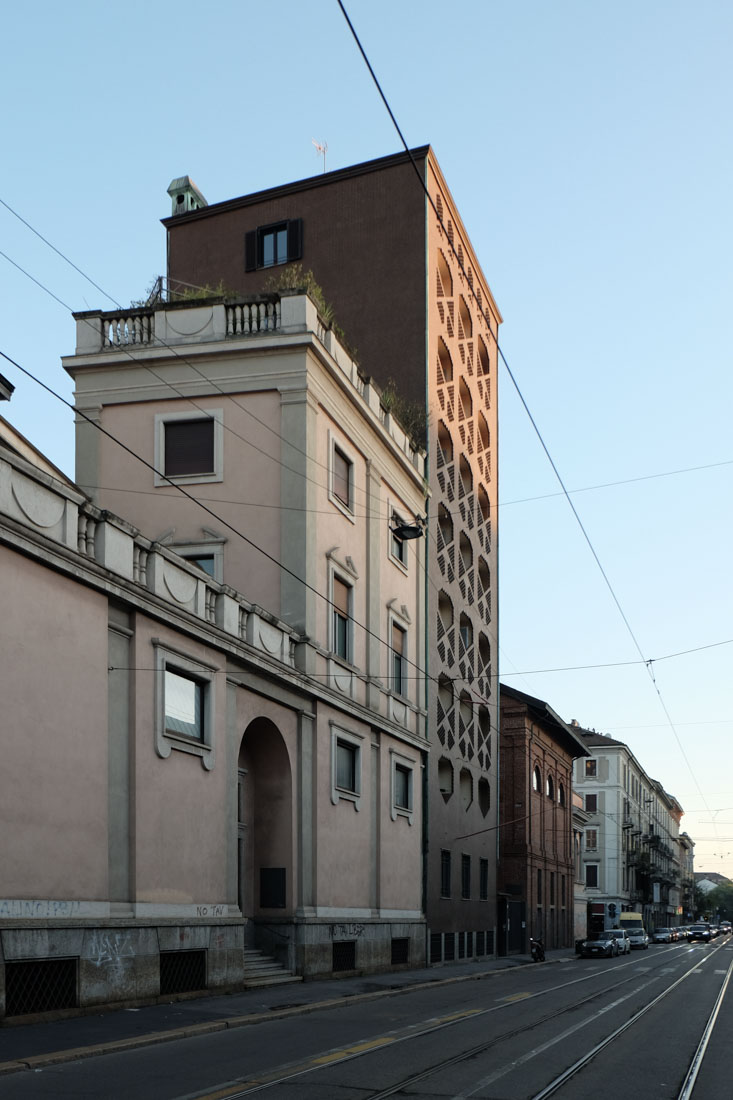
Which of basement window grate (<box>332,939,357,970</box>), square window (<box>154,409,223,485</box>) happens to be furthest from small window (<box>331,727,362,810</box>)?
square window (<box>154,409,223,485</box>)

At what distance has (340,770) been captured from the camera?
28.7m

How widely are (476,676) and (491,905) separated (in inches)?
334

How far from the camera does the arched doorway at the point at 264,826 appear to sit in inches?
984

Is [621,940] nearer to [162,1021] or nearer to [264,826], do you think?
[264,826]

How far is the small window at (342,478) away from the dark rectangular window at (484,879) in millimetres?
18890

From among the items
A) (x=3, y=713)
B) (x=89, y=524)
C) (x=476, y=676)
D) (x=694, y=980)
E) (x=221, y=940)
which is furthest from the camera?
(x=476, y=676)

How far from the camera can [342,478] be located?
98.0ft

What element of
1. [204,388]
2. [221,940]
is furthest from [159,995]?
[204,388]

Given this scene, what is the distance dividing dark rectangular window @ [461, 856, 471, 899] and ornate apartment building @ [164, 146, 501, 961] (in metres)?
0.04

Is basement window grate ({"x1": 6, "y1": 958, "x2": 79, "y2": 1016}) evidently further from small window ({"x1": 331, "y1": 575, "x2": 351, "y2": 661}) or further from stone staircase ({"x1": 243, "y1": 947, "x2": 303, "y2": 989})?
small window ({"x1": 331, "y1": 575, "x2": 351, "y2": 661})

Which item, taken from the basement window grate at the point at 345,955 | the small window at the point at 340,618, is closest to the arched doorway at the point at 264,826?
the basement window grate at the point at 345,955

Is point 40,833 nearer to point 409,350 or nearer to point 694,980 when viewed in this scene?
point 694,980

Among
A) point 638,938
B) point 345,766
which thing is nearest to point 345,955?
point 345,766

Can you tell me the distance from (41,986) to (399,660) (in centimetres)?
1983
